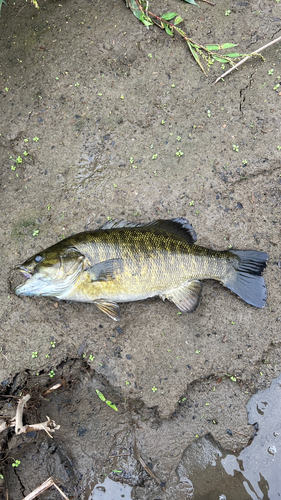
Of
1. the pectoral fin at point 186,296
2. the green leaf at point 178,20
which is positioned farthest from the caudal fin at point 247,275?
the green leaf at point 178,20

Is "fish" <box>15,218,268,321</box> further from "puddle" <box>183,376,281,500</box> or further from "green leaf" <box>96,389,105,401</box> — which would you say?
"puddle" <box>183,376,281,500</box>

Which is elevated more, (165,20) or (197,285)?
(165,20)

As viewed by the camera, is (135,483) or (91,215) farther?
(91,215)

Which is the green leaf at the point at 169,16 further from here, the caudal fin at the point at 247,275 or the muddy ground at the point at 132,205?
the caudal fin at the point at 247,275

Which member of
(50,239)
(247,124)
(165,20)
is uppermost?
(165,20)

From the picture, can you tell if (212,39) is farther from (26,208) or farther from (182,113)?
(26,208)

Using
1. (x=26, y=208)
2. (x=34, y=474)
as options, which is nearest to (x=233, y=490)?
(x=34, y=474)

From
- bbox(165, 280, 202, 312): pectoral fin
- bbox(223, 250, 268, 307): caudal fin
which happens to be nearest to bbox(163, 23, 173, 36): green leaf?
bbox(223, 250, 268, 307): caudal fin
